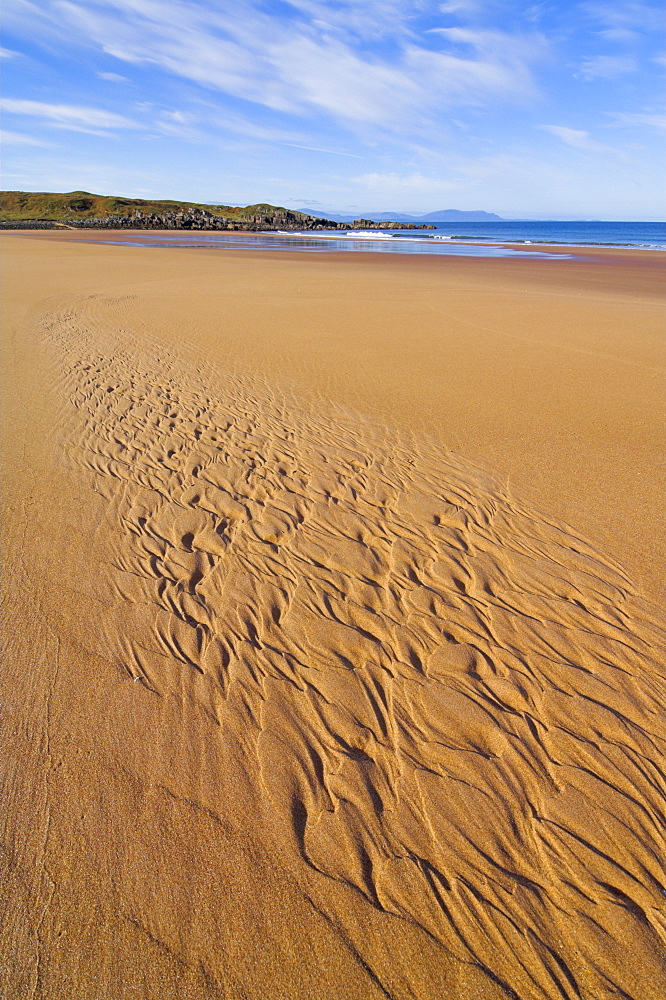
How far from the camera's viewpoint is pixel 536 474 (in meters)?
5.91

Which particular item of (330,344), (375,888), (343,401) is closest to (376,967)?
(375,888)

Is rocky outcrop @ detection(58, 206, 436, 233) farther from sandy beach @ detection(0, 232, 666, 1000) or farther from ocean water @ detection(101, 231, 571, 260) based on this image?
A: sandy beach @ detection(0, 232, 666, 1000)

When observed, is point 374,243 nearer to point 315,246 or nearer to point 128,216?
point 315,246

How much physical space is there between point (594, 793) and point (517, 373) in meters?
7.80

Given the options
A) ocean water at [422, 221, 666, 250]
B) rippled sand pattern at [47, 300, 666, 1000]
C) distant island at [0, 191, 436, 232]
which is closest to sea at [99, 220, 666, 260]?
ocean water at [422, 221, 666, 250]

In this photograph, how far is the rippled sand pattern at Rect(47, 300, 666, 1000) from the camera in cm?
229

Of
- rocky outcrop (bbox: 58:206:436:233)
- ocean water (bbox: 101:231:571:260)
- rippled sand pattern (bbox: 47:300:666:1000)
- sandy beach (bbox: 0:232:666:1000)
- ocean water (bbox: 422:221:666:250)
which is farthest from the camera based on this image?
rocky outcrop (bbox: 58:206:436:233)

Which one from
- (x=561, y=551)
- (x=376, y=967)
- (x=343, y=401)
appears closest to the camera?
(x=376, y=967)

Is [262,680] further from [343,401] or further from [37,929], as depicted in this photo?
[343,401]

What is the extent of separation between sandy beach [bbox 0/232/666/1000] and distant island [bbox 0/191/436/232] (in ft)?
237

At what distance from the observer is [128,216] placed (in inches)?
3059

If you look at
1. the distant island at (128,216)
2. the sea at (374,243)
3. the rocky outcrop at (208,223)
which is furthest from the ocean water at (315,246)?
the distant island at (128,216)

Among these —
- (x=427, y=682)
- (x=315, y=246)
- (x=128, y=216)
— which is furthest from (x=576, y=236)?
(x=427, y=682)

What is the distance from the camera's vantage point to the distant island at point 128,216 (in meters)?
69.9
